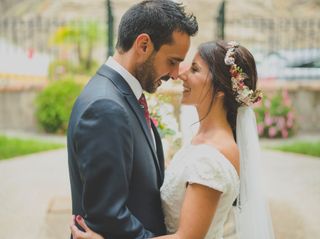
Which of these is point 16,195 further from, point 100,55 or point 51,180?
point 100,55

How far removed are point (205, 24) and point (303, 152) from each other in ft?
36.7

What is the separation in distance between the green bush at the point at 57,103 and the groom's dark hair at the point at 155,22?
8.39m

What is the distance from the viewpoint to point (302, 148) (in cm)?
876

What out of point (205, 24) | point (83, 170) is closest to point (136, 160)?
point (83, 170)

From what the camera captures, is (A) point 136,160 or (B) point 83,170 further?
(A) point 136,160

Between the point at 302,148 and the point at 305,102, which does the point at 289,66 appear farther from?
the point at 302,148

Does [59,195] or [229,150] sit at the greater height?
[229,150]

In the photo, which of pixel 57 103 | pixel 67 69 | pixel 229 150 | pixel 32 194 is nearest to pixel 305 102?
pixel 57 103

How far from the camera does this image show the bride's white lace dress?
2.01m

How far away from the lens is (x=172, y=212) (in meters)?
2.18

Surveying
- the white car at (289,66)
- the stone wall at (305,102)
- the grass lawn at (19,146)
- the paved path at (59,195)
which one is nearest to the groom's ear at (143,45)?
the paved path at (59,195)

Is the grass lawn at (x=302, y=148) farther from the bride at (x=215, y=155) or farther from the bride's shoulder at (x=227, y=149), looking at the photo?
the bride's shoulder at (x=227, y=149)

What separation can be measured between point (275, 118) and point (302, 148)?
4.81ft

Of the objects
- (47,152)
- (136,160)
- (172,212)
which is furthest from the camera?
(47,152)
